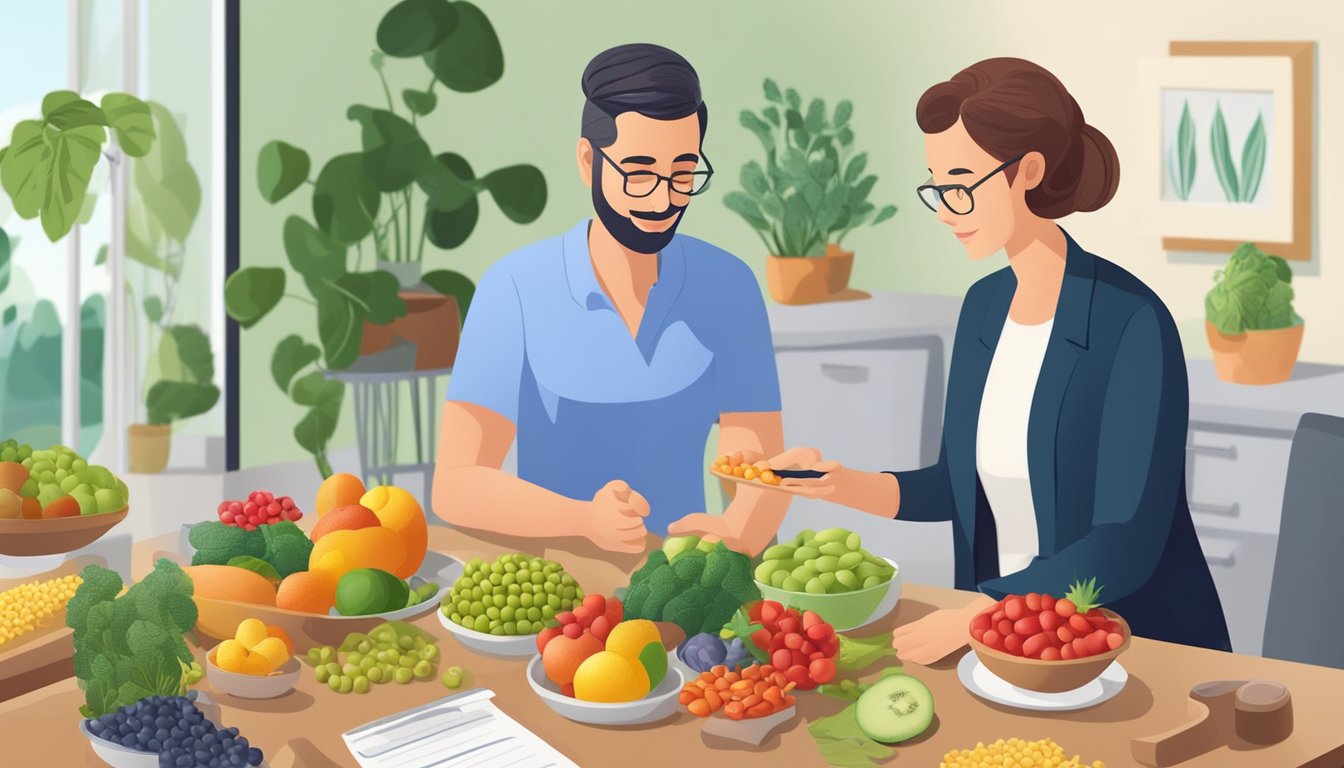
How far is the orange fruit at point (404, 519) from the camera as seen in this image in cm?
235

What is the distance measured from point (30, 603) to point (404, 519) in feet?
1.78

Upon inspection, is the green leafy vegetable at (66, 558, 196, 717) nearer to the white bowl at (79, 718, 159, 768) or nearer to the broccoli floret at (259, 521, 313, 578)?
the white bowl at (79, 718, 159, 768)


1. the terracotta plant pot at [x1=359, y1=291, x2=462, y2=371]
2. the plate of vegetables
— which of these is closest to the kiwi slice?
the plate of vegetables

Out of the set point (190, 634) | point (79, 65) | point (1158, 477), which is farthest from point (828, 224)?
point (190, 634)

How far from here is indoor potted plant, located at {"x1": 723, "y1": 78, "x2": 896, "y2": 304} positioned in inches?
196

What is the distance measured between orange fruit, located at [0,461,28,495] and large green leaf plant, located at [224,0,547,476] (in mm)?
1712

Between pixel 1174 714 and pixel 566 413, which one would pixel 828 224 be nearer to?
pixel 566 413

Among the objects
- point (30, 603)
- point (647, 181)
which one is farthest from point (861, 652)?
point (30, 603)

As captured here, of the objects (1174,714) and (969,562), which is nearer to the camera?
(1174,714)

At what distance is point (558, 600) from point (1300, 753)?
949mm

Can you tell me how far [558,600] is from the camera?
2.14 metres

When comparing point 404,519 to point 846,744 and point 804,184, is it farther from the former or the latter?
point 804,184

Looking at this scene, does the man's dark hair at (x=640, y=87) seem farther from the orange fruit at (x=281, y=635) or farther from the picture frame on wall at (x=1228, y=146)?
the picture frame on wall at (x=1228, y=146)

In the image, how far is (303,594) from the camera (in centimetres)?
213
